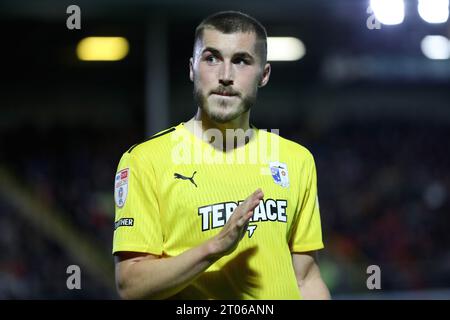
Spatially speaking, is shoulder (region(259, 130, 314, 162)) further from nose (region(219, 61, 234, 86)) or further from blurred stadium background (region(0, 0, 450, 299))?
blurred stadium background (region(0, 0, 450, 299))

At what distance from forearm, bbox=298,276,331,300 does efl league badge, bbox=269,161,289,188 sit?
1.25 feet

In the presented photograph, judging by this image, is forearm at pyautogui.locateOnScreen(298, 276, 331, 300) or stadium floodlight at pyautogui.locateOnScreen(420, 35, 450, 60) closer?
forearm at pyautogui.locateOnScreen(298, 276, 331, 300)

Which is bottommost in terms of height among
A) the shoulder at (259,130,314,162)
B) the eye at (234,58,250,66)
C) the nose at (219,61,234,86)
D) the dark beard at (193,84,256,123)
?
the shoulder at (259,130,314,162)

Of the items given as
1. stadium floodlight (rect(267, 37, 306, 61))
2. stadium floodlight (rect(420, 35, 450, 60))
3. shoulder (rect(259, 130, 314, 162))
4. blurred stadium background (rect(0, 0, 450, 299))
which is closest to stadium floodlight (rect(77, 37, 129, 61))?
blurred stadium background (rect(0, 0, 450, 299))

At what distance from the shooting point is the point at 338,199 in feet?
39.5

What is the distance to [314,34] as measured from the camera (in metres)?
14.3

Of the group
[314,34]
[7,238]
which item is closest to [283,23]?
[314,34]

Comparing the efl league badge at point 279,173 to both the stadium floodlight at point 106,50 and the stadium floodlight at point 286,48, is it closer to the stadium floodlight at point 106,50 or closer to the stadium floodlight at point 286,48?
the stadium floodlight at point 106,50

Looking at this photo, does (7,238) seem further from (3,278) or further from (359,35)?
(359,35)

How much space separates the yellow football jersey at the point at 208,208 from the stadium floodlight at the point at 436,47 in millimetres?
9885

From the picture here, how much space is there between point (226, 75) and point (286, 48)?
1218 cm

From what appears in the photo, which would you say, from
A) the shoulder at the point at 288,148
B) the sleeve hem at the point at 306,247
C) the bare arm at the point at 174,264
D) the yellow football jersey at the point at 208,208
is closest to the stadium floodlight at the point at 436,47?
the shoulder at the point at 288,148

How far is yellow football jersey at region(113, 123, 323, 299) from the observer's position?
2711 millimetres

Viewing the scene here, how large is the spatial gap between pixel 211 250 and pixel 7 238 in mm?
8337
